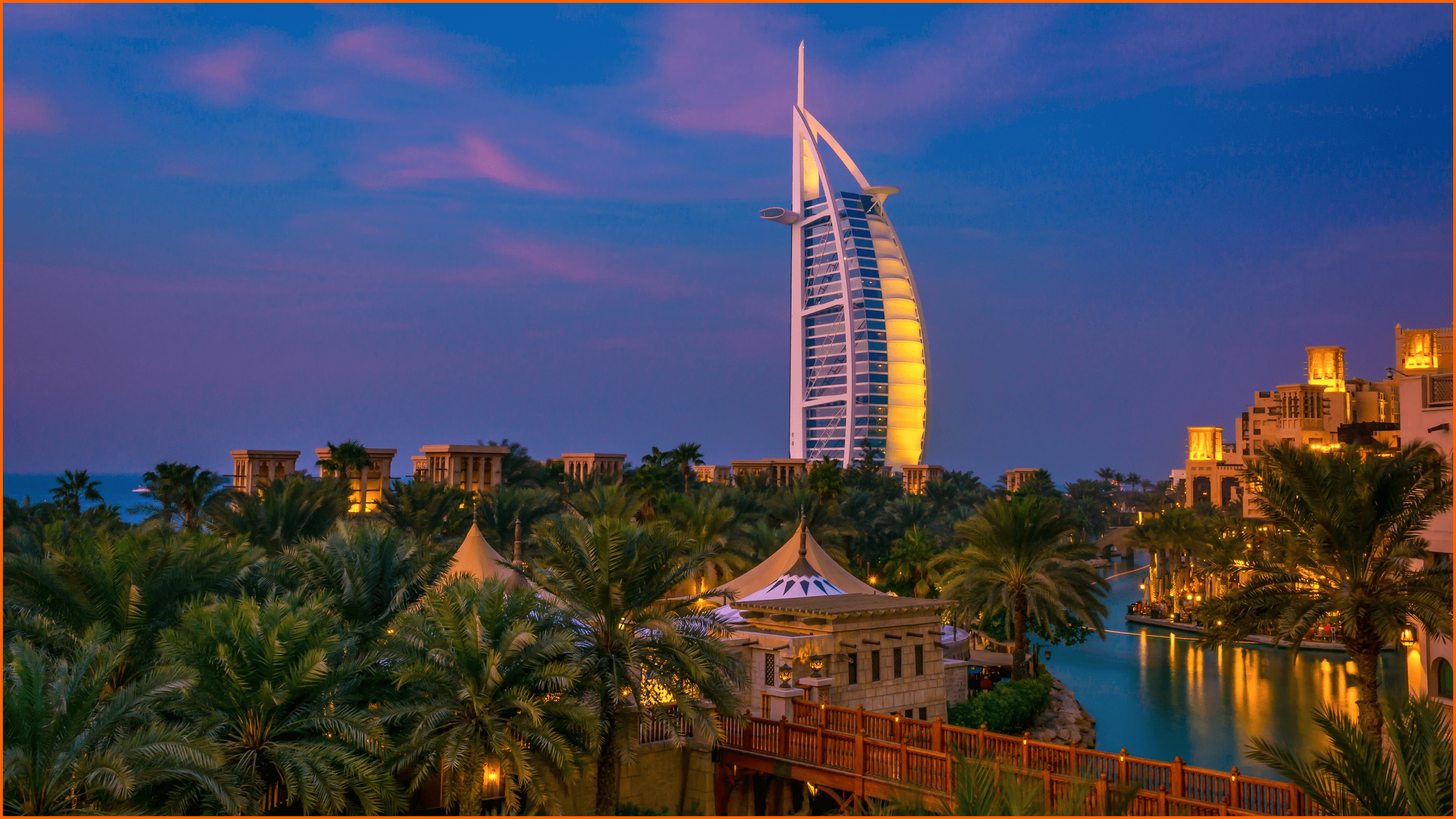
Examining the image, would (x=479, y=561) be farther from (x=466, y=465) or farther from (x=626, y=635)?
(x=466, y=465)

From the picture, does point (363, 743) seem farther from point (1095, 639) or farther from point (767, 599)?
point (1095, 639)

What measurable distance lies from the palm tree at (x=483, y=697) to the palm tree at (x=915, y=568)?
21006mm

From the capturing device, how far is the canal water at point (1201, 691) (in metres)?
26.9

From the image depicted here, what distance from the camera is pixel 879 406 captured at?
116 m

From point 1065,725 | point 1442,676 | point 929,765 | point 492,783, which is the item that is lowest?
point 1065,725

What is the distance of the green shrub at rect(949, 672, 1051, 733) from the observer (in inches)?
931

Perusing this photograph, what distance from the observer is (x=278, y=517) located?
99.8 feet

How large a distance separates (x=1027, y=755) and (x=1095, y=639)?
33109 mm

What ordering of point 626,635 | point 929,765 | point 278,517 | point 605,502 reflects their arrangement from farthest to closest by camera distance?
point 605,502
point 278,517
point 626,635
point 929,765

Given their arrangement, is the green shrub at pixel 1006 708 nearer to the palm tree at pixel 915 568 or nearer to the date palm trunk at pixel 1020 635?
the date palm trunk at pixel 1020 635

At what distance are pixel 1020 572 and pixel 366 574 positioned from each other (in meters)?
16.7

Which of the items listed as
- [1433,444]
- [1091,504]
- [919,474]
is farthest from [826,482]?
[1091,504]

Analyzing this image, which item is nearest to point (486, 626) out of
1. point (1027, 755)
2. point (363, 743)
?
Answer: point (363, 743)

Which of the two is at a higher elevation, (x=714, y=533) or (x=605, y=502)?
(x=605, y=502)
